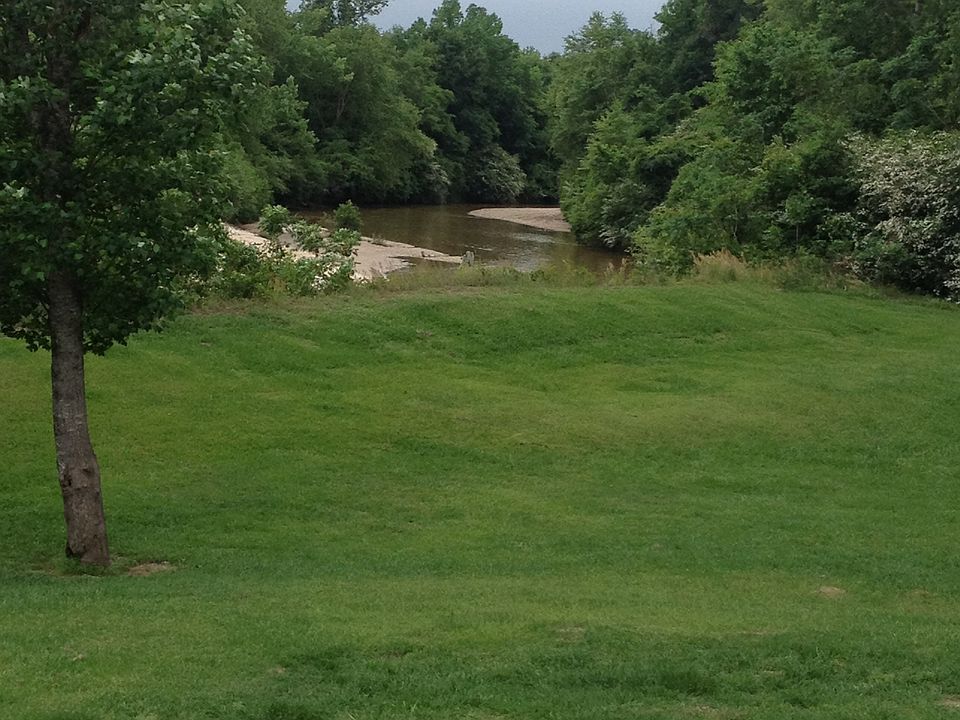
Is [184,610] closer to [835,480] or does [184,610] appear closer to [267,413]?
[267,413]

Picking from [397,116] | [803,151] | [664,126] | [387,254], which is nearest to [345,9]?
[397,116]

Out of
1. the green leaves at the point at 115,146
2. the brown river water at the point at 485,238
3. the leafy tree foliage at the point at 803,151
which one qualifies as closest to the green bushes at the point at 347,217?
the brown river water at the point at 485,238

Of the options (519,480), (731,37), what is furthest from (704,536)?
(731,37)

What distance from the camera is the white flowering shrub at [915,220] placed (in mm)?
29531

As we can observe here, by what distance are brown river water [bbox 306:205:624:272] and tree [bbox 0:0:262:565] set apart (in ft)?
109

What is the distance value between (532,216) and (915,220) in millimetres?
45199

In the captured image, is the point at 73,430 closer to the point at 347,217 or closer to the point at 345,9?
the point at 347,217

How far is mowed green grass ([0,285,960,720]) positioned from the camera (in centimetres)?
705

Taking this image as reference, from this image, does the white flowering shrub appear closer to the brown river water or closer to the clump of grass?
the clump of grass

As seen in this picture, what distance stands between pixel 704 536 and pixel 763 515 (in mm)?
1371

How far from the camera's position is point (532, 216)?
74312 millimetres

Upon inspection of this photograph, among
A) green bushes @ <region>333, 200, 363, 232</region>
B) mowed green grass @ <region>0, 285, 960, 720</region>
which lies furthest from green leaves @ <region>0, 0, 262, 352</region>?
green bushes @ <region>333, 200, 363, 232</region>

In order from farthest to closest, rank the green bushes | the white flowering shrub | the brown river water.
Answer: the green bushes
the brown river water
the white flowering shrub

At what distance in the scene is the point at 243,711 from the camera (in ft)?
20.6
